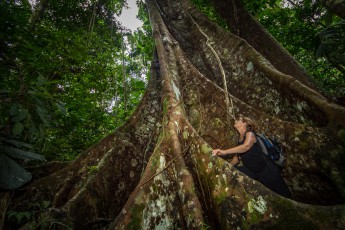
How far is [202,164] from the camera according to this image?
2221mm

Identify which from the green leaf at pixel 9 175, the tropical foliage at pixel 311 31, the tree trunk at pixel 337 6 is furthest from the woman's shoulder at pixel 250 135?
the tropical foliage at pixel 311 31

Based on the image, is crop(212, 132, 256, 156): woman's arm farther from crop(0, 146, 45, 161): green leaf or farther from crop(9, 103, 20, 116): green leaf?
crop(9, 103, 20, 116): green leaf

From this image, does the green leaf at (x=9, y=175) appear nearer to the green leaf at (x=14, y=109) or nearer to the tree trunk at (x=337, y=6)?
the green leaf at (x=14, y=109)

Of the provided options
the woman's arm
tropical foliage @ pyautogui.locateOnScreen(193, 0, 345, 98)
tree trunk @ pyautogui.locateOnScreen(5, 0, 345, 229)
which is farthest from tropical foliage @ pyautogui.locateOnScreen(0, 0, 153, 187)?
tropical foliage @ pyautogui.locateOnScreen(193, 0, 345, 98)

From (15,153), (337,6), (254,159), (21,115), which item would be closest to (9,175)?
(15,153)

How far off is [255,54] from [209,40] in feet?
3.91

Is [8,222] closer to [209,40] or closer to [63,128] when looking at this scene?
[63,128]

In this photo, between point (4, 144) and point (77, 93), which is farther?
point (77, 93)

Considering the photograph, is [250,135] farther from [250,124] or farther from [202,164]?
[202,164]

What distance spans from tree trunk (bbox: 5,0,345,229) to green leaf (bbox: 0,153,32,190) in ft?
2.19

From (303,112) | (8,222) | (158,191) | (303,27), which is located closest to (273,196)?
(158,191)

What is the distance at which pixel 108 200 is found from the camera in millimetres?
2814

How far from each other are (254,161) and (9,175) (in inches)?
92.0

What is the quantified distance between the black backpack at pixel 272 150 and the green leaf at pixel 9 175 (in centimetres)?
228
